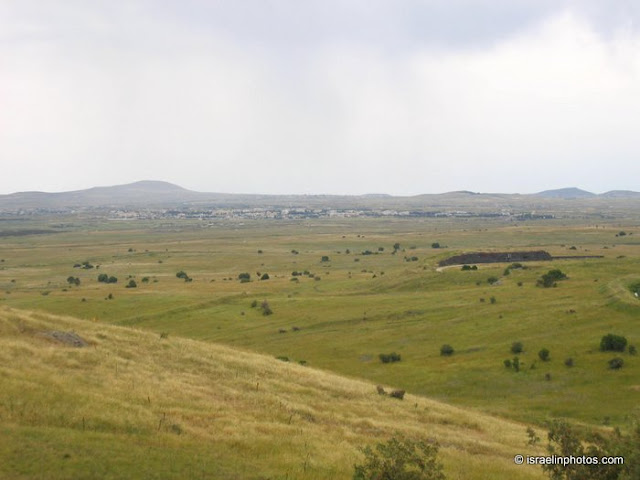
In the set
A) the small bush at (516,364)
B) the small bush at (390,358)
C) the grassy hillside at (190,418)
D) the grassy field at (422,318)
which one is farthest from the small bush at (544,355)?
the grassy hillside at (190,418)

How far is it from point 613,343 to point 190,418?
3690 cm

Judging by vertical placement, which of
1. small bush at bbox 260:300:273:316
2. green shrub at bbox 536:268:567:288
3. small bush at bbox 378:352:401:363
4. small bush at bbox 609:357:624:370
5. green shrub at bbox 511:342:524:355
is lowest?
small bush at bbox 378:352:401:363

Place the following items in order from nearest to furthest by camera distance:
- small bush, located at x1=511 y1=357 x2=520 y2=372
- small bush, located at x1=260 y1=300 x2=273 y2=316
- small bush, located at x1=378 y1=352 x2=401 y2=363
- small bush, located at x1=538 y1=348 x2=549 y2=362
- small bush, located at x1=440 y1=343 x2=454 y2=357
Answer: small bush, located at x1=511 y1=357 x2=520 y2=372
small bush, located at x1=538 y1=348 x2=549 y2=362
small bush, located at x1=378 y1=352 x2=401 y2=363
small bush, located at x1=440 y1=343 x2=454 y2=357
small bush, located at x1=260 y1=300 x2=273 y2=316

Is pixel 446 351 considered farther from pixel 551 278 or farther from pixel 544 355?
pixel 551 278

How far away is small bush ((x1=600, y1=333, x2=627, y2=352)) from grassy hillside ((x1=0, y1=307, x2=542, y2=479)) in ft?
60.9

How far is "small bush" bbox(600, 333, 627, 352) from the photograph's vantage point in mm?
47781

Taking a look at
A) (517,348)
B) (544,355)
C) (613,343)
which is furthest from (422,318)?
(613,343)

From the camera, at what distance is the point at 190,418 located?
24562 millimetres

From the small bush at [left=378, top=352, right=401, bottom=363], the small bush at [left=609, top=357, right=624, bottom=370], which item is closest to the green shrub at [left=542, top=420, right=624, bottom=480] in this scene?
the small bush at [left=609, top=357, right=624, bottom=370]

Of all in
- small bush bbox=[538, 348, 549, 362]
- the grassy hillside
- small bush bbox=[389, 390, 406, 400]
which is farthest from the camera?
small bush bbox=[538, 348, 549, 362]

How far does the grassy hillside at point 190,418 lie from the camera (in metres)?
19.5

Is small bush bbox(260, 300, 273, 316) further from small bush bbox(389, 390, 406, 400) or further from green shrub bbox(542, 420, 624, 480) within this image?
green shrub bbox(542, 420, 624, 480)

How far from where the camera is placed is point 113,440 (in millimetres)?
20938

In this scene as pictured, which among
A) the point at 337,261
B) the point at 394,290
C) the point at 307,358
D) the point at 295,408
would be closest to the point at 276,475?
the point at 295,408
